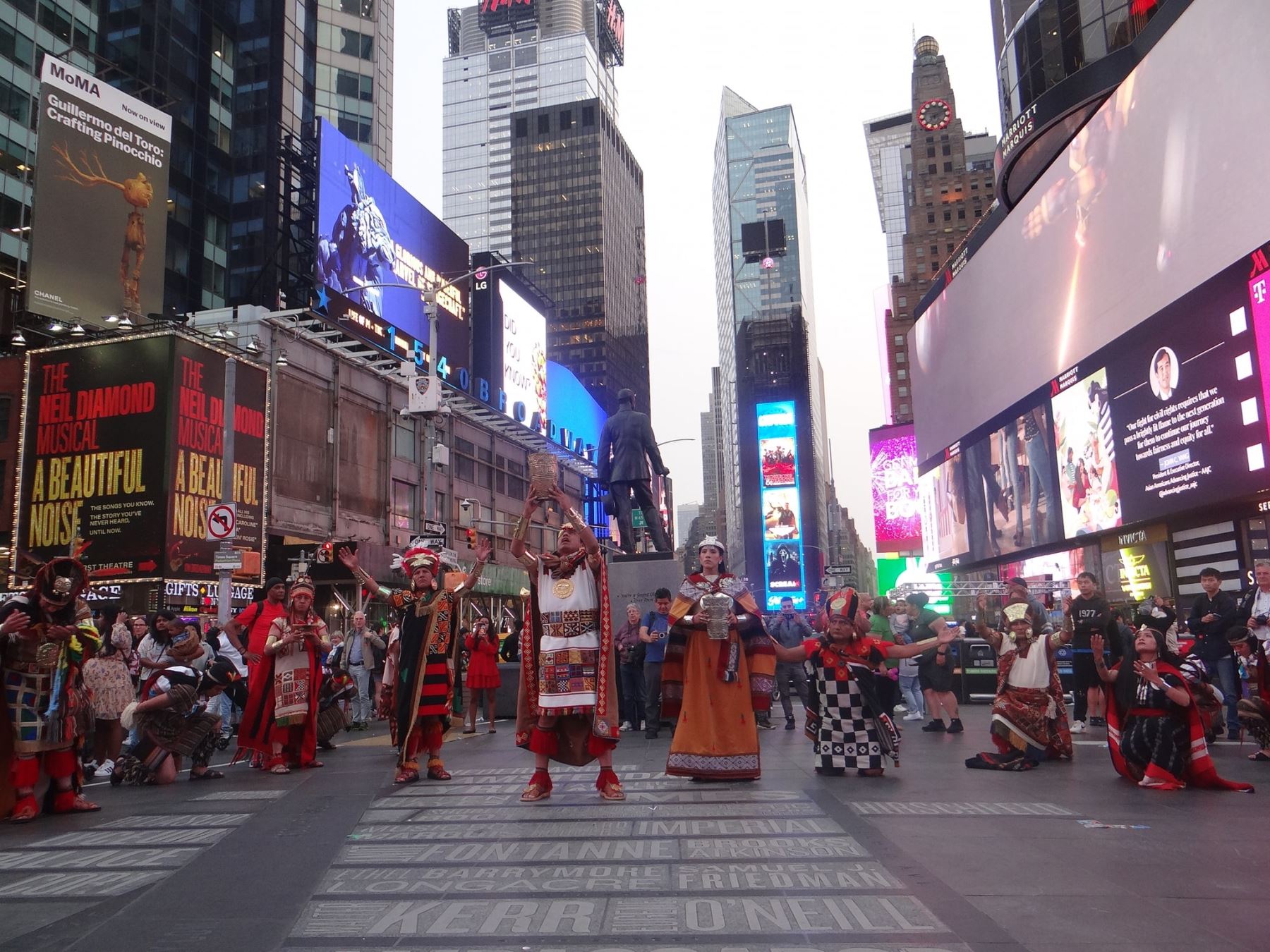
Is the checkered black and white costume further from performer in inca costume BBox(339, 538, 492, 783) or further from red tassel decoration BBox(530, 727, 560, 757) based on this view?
performer in inca costume BBox(339, 538, 492, 783)

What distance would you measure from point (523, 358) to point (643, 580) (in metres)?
38.2

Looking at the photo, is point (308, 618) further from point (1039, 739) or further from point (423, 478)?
point (423, 478)

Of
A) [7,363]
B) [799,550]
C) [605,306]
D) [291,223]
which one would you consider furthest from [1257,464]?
[605,306]

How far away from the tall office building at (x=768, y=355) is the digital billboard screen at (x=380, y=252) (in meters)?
59.0

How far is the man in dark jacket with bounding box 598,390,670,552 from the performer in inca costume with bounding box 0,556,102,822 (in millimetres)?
8340

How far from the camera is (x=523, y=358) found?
52344 mm

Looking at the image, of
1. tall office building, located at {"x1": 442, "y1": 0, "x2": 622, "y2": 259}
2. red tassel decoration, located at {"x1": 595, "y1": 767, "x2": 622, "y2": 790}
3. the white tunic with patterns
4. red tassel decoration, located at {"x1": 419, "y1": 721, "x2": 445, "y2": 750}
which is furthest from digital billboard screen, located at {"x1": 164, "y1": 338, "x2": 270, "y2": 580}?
tall office building, located at {"x1": 442, "y1": 0, "x2": 622, "y2": 259}

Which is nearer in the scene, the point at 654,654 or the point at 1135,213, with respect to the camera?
the point at 654,654

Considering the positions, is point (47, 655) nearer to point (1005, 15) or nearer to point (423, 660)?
point (423, 660)

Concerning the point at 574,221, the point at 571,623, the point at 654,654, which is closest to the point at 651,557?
the point at 654,654

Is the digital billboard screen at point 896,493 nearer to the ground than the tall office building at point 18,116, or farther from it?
nearer to the ground

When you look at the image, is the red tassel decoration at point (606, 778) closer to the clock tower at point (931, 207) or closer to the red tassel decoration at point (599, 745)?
the red tassel decoration at point (599, 745)

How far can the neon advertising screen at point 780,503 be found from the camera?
3917 inches

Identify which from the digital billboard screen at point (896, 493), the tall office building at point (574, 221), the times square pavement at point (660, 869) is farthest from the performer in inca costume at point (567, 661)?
the tall office building at point (574, 221)
